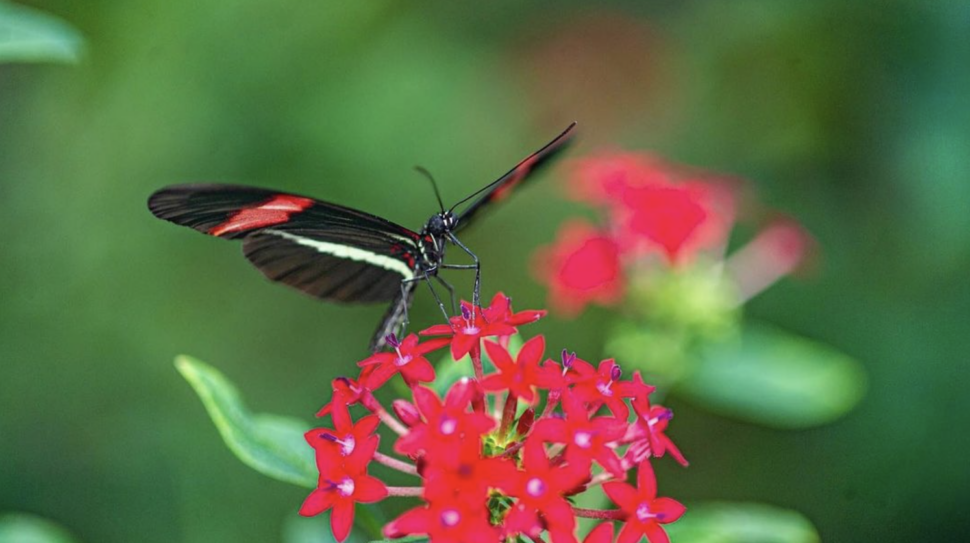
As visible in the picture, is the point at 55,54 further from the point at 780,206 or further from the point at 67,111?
the point at 780,206

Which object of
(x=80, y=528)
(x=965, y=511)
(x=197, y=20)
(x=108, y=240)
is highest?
(x=197, y=20)

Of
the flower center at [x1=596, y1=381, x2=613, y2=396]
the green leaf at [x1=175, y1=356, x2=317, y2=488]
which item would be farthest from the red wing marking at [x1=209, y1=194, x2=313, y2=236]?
the flower center at [x1=596, y1=381, x2=613, y2=396]

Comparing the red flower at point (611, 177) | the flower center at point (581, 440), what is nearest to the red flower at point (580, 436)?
the flower center at point (581, 440)

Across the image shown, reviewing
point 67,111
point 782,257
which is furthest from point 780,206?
point 67,111

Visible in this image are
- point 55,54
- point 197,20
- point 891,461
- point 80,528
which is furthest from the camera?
point 197,20

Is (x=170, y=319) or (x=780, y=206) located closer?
(x=170, y=319)

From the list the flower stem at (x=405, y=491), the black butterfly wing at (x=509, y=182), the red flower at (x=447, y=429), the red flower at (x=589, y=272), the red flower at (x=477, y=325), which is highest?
the black butterfly wing at (x=509, y=182)

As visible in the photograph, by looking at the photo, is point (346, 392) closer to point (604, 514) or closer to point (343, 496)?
point (343, 496)

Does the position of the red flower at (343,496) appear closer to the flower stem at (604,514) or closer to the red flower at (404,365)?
the red flower at (404,365)
